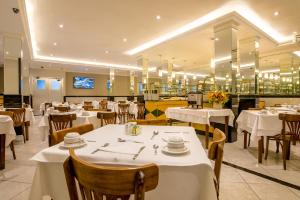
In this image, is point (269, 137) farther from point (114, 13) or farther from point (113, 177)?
point (114, 13)

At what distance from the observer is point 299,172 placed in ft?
10.0

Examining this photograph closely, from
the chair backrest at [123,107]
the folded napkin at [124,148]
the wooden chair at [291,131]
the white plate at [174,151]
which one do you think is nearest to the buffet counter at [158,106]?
the chair backrest at [123,107]

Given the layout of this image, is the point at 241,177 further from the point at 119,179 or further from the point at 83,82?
the point at 83,82

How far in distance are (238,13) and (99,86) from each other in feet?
41.3

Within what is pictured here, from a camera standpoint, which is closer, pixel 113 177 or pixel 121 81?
pixel 113 177

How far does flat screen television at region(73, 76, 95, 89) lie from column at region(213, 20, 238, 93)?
1149 centimetres

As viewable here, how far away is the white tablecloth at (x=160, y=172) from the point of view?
108cm

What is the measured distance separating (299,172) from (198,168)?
2906mm

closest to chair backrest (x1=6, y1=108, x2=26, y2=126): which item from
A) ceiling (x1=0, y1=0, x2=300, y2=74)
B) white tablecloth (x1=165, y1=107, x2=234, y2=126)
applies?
ceiling (x1=0, y1=0, x2=300, y2=74)

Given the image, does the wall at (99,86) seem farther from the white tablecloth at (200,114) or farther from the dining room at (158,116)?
the white tablecloth at (200,114)

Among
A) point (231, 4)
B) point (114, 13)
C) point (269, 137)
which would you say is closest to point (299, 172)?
point (269, 137)

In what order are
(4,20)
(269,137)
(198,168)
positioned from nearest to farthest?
(198,168), (269,137), (4,20)

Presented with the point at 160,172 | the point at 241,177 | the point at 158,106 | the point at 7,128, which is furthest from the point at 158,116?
the point at 160,172


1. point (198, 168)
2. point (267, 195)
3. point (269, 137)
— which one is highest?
point (198, 168)
